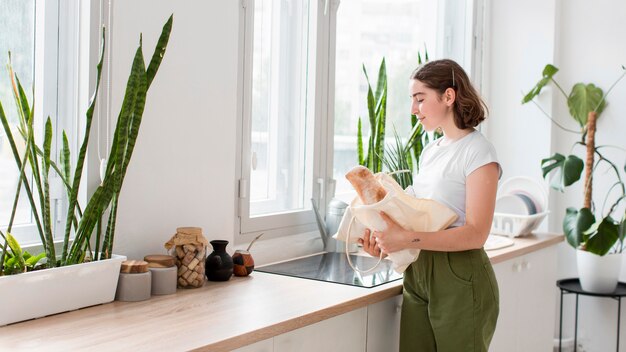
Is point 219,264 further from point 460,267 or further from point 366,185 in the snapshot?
point 460,267

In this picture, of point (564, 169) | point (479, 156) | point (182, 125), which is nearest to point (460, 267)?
point (479, 156)

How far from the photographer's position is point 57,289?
1844 millimetres

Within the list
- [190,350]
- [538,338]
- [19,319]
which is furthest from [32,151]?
[538,338]

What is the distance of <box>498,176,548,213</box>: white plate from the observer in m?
3.80

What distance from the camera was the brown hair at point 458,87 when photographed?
7.34ft

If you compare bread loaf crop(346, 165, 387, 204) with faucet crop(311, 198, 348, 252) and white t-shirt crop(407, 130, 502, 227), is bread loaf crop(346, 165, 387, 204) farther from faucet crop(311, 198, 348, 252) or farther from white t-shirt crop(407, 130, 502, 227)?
faucet crop(311, 198, 348, 252)

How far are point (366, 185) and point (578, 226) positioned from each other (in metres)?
2.06

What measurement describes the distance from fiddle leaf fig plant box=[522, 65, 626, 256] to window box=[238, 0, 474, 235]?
0.96 metres

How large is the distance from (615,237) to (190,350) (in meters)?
2.78

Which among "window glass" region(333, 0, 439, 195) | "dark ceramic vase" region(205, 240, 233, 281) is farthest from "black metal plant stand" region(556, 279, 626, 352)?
"dark ceramic vase" region(205, 240, 233, 281)

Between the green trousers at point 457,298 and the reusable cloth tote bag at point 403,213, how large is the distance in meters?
0.09

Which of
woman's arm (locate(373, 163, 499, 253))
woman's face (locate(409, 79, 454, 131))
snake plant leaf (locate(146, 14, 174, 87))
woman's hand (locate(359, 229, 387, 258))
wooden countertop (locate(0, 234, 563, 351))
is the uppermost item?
snake plant leaf (locate(146, 14, 174, 87))

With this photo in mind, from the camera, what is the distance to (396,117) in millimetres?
3844

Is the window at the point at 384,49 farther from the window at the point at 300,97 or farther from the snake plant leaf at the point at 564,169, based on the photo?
the snake plant leaf at the point at 564,169
